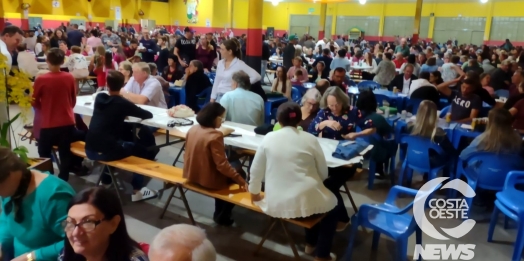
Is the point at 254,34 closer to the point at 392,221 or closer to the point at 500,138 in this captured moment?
the point at 500,138

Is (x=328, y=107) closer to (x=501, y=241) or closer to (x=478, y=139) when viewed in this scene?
(x=478, y=139)

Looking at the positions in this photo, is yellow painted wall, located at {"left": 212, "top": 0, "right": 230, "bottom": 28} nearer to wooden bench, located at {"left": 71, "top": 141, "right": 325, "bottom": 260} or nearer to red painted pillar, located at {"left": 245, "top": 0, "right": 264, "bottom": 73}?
red painted pillar, located at {"left": 245, "top": 0, "right": 264, "bottom": 73}

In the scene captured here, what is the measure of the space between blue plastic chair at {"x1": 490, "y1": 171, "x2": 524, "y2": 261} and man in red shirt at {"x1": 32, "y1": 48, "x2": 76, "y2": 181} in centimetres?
348

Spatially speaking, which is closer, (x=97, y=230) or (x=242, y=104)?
(x=97, y=230)

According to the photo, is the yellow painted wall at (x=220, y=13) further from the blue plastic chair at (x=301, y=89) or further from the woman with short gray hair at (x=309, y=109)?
the woman with short gray hair at (x=309, y=109)

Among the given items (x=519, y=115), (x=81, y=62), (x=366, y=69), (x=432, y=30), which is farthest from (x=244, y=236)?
(x=432, y=30)

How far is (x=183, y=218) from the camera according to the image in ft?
11.5

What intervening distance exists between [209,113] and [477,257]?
2.14 meters

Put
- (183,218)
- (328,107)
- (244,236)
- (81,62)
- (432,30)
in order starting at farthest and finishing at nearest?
1. (432,30)
2. (81,62)
3. (328,107)
4. (183,218)
5. (244,236)

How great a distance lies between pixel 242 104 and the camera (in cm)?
426

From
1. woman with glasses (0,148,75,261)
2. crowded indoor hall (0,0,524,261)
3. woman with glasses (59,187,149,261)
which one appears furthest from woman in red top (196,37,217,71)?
woman with glasses (59,187,149,261)

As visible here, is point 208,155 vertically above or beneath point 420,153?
above

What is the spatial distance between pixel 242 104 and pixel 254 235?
1444 millimetres

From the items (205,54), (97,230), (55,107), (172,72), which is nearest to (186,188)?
(55,107)
